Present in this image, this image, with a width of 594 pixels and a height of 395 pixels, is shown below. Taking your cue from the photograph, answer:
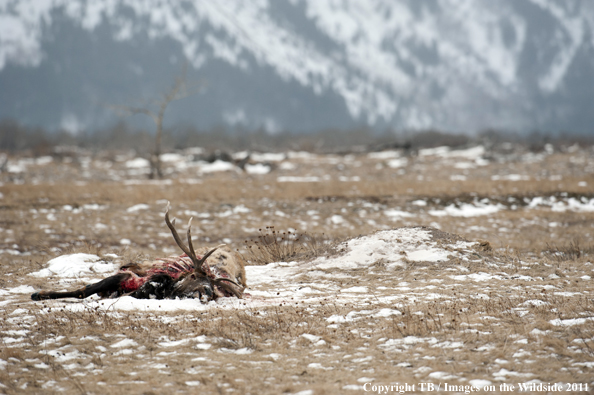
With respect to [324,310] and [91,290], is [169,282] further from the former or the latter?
[324,310]

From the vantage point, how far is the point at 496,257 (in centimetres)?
758

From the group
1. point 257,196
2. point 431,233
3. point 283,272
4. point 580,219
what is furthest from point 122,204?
point 580,219

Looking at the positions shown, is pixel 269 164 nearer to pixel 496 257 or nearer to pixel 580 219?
pixel 580 219

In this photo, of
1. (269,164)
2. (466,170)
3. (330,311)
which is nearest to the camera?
(330,311)

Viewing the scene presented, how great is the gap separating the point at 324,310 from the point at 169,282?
1.97 m

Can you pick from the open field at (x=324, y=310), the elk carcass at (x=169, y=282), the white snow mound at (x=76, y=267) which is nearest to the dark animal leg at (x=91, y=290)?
the elk carcass at (x=169, y=282)

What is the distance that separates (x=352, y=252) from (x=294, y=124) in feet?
536

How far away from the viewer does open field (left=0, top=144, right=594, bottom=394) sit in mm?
3486

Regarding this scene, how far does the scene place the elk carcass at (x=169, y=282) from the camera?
5.47 meters

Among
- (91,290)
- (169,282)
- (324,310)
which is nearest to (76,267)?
(91,290)

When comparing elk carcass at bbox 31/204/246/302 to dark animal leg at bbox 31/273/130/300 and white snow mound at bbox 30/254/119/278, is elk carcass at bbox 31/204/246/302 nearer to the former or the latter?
dark animal leg at bbox 31/273/130/300

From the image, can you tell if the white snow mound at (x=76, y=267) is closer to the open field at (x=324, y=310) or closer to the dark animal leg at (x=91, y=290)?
the open field at (x=324, y=310)

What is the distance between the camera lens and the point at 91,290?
550 centimetres

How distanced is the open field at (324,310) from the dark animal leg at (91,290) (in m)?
0.13
